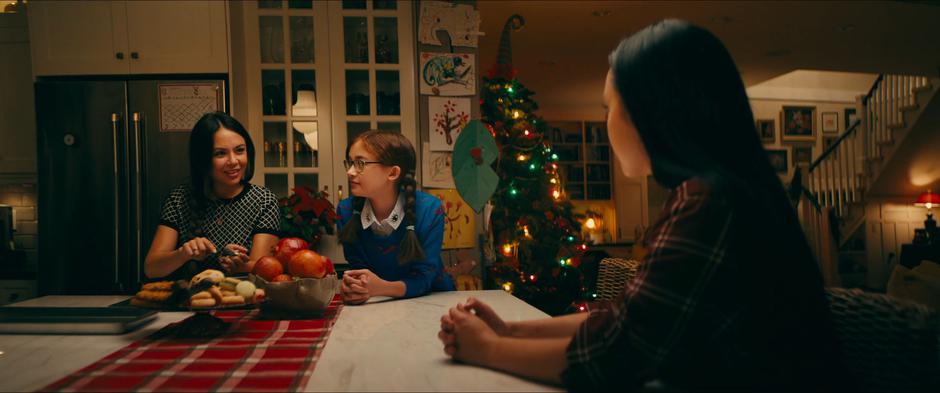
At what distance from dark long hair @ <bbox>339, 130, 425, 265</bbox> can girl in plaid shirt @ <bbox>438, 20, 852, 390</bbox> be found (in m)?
0.88

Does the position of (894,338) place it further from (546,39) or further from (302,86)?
(546,39)

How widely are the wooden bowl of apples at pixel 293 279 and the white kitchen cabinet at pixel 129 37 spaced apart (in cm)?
202

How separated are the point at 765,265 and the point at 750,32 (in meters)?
5.74

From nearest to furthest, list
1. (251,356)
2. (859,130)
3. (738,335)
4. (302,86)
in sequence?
(738,335)
(251,356)
(302,86)
(859,130)

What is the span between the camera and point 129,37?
9.28 feet

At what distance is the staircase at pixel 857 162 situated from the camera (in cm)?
589

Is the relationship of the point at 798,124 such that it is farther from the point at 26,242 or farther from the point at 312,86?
the point at 26,242

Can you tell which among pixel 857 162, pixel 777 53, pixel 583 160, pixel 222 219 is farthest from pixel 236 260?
pixel 857 162

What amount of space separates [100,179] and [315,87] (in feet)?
3.97

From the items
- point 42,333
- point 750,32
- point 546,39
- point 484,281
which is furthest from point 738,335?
point 750,32

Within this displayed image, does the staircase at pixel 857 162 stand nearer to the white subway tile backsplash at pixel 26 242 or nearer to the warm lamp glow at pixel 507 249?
the warm lamp glow at pixel 507 249

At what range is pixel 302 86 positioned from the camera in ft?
10.3

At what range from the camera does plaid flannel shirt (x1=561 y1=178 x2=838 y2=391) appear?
65cm

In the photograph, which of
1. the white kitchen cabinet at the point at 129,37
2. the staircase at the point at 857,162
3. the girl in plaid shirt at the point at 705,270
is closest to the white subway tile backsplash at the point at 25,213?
the white kitchen cabinet at the point at 129,37
